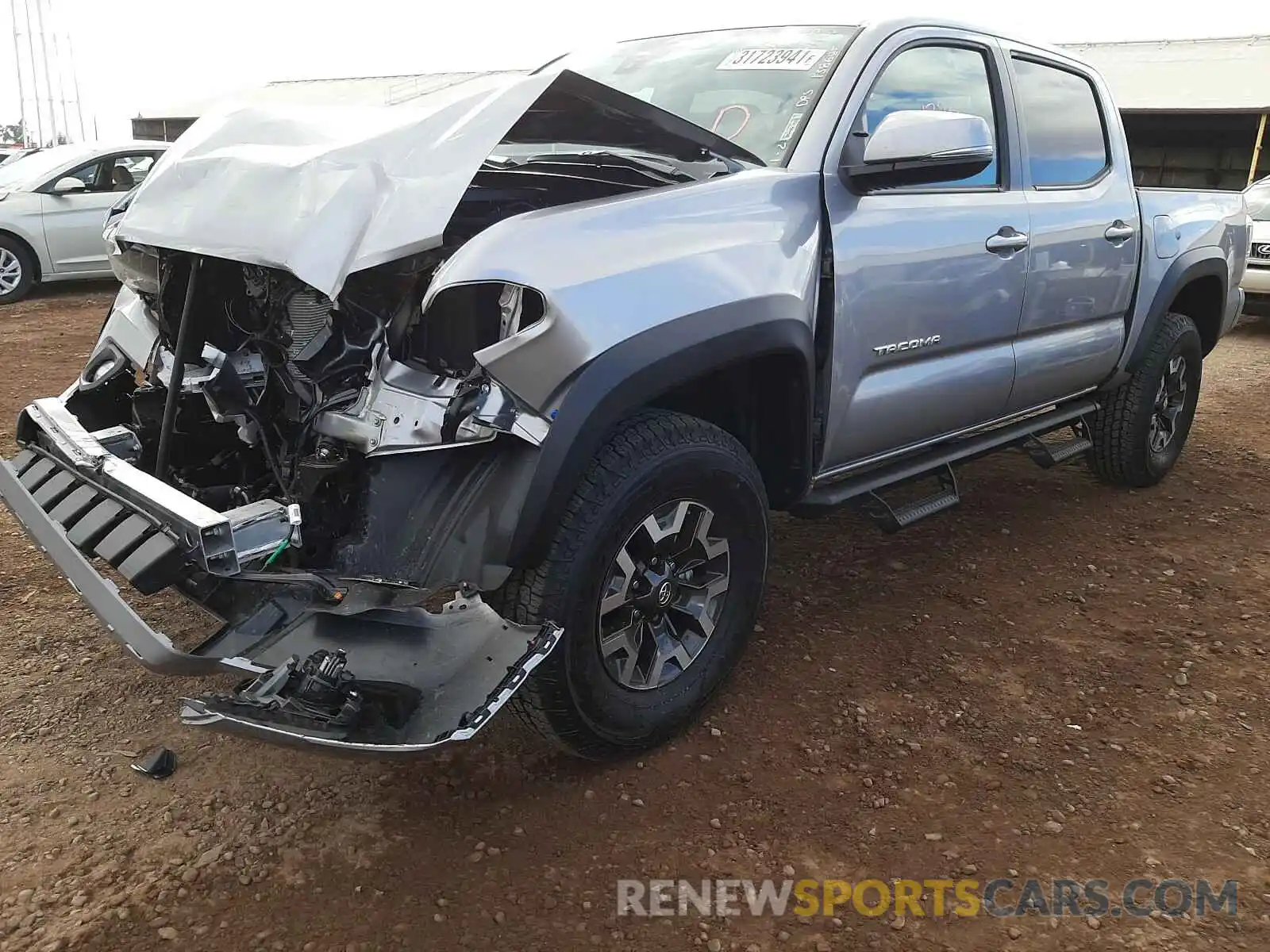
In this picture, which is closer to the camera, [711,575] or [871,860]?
[871,860]

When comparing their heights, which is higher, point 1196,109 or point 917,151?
point 917,151

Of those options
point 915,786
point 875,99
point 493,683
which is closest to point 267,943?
point 493,683

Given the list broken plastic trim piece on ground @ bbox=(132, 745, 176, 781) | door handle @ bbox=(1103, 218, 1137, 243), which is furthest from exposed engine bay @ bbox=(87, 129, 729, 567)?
door handle @ bbox=(1103, 218, 1137, 243)

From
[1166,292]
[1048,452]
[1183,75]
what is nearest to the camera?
[1048,452]

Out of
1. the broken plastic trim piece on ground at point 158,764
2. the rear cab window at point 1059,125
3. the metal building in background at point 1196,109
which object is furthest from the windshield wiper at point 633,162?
the metal building in background at point 1196,109

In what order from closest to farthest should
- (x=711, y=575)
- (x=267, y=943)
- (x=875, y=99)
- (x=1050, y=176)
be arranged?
(x=267, y=943) < (x=711, y=575) < (x=875, y=99) < (x=1050, y=176)

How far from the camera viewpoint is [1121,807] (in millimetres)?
2600

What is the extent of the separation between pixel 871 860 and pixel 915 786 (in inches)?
13.6

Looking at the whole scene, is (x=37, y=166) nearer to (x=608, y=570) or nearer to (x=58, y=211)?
(x=58, y=211)

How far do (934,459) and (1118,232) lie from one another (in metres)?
1.42

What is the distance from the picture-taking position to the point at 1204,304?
5.13 meters

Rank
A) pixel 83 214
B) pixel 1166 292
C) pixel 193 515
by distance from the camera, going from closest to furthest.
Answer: pixel 193 515
pixel 1166 292
pixel 83 214

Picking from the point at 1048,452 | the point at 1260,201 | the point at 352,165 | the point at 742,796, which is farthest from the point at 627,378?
the point at 1260,201

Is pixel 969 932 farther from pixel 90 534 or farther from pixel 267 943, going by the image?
pixel 90 534
